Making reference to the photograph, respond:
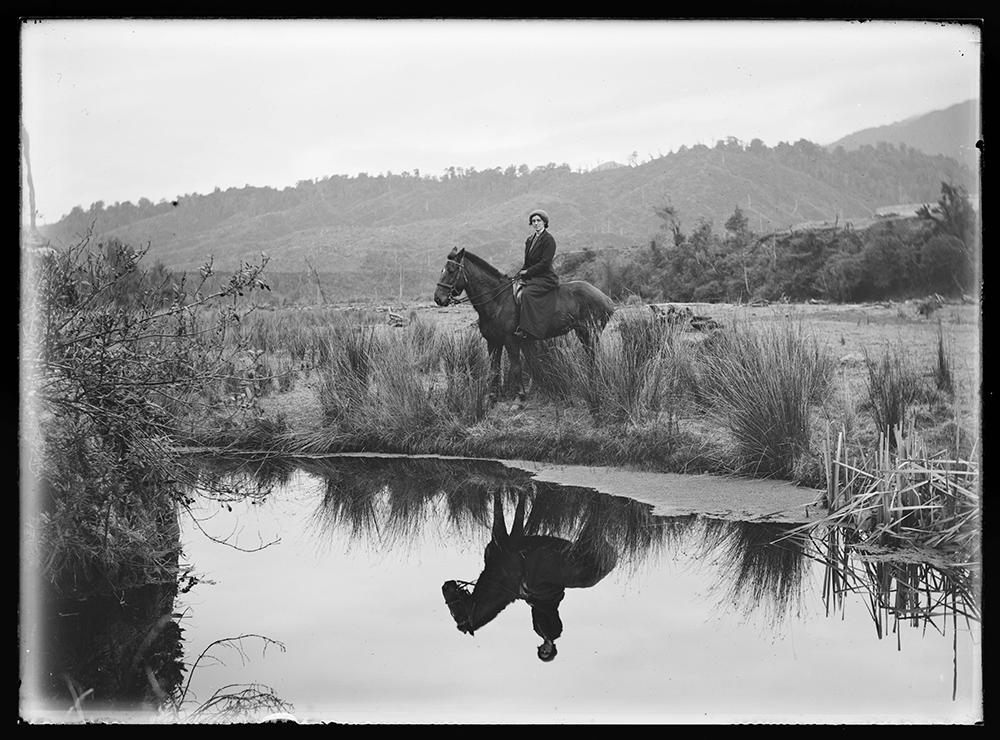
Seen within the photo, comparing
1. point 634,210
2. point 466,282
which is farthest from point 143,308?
point 634,210

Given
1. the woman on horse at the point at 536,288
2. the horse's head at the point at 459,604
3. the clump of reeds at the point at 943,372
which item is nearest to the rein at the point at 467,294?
the woman on horse at the point at 536,288

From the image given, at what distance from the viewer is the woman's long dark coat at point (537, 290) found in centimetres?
834

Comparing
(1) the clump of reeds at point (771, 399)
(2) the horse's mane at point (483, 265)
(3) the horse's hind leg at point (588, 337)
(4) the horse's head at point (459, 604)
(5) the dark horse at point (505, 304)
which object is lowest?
(4) the horse's head at point (459, 604)

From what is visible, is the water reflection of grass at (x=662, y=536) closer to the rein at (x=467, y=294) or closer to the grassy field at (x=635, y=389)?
the grassy field at (x=635, y=389)

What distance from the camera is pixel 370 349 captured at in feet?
29.0

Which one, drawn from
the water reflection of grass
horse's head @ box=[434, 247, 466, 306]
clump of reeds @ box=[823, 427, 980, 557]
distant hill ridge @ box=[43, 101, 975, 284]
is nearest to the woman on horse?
horse's head @ box=[434, 247, 466, 306]

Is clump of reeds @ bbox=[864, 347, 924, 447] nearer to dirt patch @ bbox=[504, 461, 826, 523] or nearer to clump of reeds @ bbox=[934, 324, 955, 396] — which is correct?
clump of reeds @ bbox=[934, 324, 955, 396]

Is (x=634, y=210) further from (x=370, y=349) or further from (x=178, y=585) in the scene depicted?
(x=178, y=585)

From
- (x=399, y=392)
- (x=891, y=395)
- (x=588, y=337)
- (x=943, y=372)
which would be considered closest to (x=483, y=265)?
(x=588, y=337)

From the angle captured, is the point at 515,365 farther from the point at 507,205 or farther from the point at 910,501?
the point at 910,501

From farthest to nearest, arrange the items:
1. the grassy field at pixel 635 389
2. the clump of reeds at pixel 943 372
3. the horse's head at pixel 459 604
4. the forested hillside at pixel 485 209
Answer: the forested hillside at pixel 485 209 < the clump of reeds at pixel 943 372 < the grassy field at pixel 635 389 < the horse's head at pixel 459 604

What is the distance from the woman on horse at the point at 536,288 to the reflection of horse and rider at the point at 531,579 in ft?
10.0

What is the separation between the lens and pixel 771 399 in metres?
6.71
